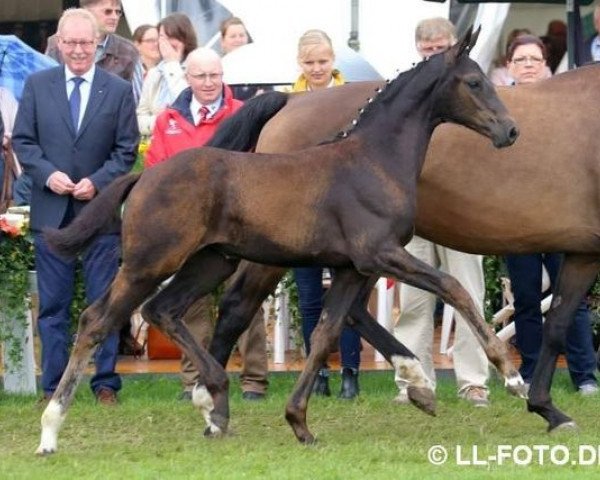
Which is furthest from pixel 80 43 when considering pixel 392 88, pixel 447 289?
pixel 447 289

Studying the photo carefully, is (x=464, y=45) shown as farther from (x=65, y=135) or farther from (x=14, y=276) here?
(x=14, y=276)

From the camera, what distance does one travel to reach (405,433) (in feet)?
29.3

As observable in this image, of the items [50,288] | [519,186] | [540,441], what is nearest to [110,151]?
[50,288]

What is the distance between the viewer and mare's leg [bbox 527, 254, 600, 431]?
9164 millimetres

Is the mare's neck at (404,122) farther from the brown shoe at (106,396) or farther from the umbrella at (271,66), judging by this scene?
the umbrella at (271,66)

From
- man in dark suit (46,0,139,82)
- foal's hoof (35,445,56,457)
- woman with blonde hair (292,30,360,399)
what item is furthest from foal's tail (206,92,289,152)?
man in dark suit (46,0,139,82)

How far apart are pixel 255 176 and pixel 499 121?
4.15ft

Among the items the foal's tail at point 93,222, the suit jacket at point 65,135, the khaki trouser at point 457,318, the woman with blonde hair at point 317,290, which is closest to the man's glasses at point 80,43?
the suit jacket at point 65,135

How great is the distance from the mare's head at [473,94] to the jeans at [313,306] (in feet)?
7.51

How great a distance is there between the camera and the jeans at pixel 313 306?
10398 millimetres

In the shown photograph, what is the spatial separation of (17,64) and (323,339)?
16.1 ft

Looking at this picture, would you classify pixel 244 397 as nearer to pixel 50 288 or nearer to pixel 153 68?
pixel 50 288

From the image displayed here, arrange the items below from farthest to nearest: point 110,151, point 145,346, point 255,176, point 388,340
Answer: point 145,346 → point 110,151 → point 388,340 → point 255,176

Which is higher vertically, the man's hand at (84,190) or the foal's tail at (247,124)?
the foal's tail at (247,124)
